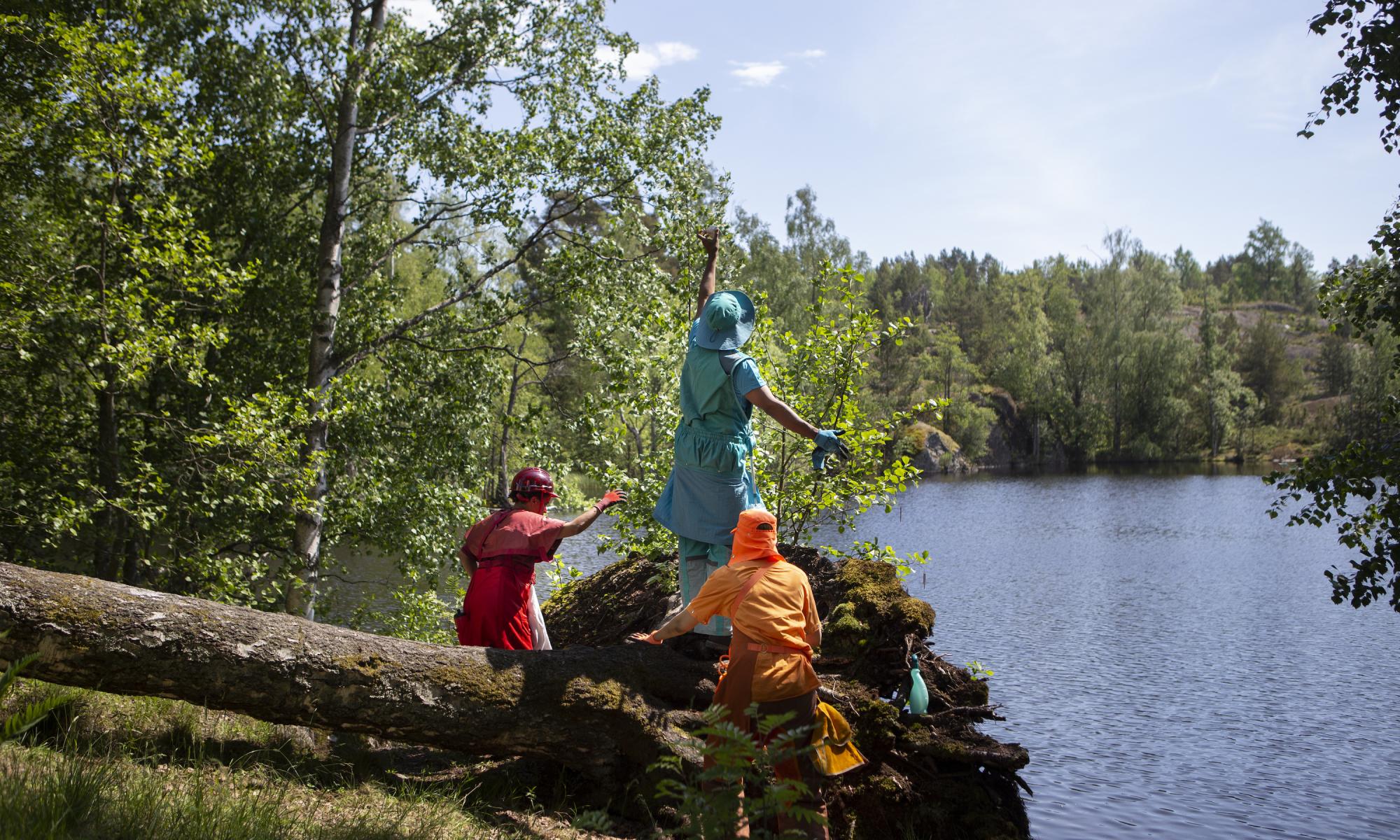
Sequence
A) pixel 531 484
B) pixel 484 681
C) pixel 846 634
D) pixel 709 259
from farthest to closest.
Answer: pixel 846 634, pixel 709 259, pixel 531 484, pixel 484 681

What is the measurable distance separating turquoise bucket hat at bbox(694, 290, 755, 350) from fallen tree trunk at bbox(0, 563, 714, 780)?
5.83 ft

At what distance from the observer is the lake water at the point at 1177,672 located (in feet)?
36.2

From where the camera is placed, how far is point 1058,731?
13.4m

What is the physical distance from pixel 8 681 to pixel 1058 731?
12622 millimetres

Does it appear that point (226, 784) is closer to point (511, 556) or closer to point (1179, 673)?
point (511, 556)

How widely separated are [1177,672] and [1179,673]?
0.04 meters

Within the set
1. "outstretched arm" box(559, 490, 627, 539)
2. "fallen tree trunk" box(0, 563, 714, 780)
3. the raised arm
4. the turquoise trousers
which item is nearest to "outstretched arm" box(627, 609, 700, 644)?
"fallen tree trunk" box(0, 563, 714, 780)

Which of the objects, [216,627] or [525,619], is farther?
[525,619]

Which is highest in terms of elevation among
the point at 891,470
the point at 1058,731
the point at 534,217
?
the point at 534,217

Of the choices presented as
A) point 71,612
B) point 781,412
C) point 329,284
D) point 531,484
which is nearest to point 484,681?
point 531,484

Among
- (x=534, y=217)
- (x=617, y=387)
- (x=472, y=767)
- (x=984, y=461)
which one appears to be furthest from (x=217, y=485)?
(x=984, y=461)

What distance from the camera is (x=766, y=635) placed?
4500 millimetres

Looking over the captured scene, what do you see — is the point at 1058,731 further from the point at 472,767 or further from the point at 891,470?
the point at 472,767

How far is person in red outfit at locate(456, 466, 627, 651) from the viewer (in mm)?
5855
